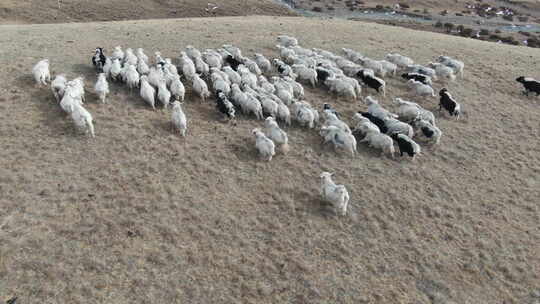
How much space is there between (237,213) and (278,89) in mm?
6865

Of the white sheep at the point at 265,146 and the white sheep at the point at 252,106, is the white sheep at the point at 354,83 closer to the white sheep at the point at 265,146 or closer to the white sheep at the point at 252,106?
the white sheep at the point at 252,106

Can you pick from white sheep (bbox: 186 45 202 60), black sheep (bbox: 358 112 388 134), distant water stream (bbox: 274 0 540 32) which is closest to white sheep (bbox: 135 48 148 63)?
white sheep (bbox: 186 45 202 60)

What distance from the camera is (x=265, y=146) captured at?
13.1 meters

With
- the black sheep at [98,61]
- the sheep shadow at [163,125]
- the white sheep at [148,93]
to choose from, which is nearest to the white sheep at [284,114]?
the sheep shadow at [163,125]

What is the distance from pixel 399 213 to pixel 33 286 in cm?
885

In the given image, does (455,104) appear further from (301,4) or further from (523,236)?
(301,4)

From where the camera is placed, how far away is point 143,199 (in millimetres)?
11023

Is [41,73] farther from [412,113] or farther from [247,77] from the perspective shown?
[412,113]

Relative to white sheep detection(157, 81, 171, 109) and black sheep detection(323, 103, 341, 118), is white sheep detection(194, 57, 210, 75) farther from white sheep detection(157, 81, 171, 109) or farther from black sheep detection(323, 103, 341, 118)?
black sheep detection(323, 103, 341, 118)

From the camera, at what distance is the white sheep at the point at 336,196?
37.7 feet

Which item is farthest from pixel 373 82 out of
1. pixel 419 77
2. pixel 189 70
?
pixel 189 70

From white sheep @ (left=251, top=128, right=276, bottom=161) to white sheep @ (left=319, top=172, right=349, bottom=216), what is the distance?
6.69 ft

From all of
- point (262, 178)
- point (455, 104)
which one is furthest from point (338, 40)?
point (262, 178)

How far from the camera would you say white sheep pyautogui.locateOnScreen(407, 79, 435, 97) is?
18.4m
